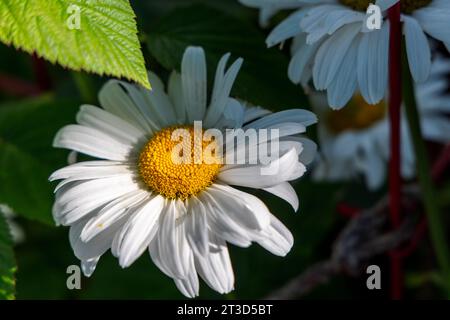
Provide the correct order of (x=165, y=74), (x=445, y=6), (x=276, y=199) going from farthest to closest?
(x=276, y=199), (x=165, y=74), (x=445, y=6)

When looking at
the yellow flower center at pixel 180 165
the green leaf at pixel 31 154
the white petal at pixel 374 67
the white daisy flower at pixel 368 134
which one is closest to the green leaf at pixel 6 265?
the green leaf at pixel 31 154

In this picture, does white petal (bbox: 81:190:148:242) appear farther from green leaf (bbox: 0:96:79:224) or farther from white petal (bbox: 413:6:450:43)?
white petal (bbox: 413:6:450:43)

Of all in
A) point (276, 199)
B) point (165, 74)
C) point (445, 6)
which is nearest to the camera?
point (445, 6)

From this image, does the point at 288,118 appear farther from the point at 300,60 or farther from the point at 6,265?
the point at 6,265

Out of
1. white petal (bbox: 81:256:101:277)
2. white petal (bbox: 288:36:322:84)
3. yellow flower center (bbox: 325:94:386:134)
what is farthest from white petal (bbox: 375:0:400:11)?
yellow flower center (bbox: 325:94:386:134)

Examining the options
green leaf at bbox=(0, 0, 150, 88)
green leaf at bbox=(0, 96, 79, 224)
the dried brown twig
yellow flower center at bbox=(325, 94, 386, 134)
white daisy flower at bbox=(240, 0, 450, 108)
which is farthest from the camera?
yellow flower center at bbox=(325, 94, 386, 134)
